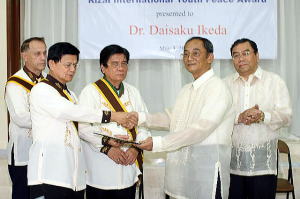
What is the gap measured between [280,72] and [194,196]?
2700 millimetres

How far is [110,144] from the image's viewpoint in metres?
2.79

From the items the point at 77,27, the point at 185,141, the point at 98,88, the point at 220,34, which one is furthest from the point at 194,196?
the point at 77,27

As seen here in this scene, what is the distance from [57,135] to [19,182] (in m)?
0.98

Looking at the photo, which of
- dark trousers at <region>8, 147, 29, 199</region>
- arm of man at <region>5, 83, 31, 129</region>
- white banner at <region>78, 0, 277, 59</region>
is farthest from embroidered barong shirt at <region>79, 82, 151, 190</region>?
white banner at <region>78, 0, 277, 59</region>

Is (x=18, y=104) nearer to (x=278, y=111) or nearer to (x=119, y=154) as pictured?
(x=119, y=154)

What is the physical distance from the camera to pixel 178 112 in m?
2.71

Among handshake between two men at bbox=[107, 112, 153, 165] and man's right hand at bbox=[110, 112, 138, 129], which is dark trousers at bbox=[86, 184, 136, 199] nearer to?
handshake between two men at bbox=[107, 112, 153, 165]

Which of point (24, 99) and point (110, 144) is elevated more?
point (24, 99)

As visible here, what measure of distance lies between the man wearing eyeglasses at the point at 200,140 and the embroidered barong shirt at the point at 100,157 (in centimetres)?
33

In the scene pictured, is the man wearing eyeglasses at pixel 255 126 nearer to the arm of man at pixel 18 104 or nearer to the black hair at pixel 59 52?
the black hair at pixel 59 52

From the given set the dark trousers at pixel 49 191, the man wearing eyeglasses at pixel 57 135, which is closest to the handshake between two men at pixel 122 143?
the man wearing eyeglasses at pixel 57 135

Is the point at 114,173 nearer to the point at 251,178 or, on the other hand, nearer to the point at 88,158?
the point at 88,158

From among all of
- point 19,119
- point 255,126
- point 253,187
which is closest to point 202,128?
point 255,126

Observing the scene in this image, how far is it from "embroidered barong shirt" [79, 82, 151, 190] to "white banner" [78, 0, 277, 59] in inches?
73.7
